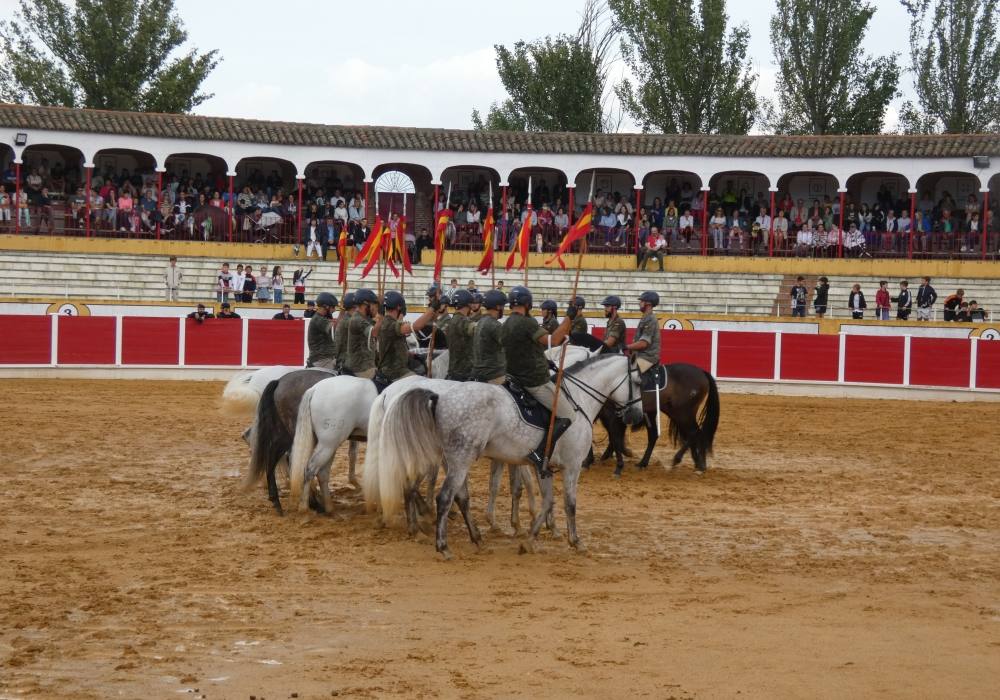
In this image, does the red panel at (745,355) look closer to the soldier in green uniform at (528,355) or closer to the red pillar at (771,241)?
the red pillar at (771,241)

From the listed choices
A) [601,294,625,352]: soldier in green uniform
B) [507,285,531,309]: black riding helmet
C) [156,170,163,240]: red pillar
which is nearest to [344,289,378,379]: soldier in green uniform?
[507,285,531,309]: black riding helmet

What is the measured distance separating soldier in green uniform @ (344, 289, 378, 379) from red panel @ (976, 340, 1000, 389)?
14500mm

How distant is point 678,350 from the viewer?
22922 mm

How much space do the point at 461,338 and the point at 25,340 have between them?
14.7m

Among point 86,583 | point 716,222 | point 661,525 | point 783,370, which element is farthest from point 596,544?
point 716,222

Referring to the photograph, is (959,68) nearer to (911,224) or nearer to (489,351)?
(911,224)

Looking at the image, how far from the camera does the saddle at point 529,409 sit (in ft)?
28.8

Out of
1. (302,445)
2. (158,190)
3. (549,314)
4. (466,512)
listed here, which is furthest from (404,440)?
(158,190)

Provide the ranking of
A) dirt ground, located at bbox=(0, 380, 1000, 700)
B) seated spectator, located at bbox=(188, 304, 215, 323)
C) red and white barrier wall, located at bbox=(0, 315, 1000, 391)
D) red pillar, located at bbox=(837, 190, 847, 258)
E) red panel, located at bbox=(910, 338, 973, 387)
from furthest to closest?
red pillar, located at bbox=(837, 190, 847, 258) < seated spectator, located at bbox=(188, 304, 215, 323) < red and white barrier wall, located at bbox=(0, 315, 1000, 391) < red panel, located at bbox=(910, 338, 973, 387) < dirt ground, located at bbox=(0, 380, 1000, 700)

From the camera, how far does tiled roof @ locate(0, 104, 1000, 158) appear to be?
2873 centimetres

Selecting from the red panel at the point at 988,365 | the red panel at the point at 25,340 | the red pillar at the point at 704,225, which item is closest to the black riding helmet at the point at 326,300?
the red panel at the point at 25,340

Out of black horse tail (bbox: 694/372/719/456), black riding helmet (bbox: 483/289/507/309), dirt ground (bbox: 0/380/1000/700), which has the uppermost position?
black riding helmet (bbox: 483/289/507/309)

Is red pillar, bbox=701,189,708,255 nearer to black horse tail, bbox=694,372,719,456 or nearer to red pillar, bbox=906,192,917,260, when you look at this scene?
red pillar, bbox=906,192,917,260

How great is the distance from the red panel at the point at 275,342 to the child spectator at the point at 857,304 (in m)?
11.6
